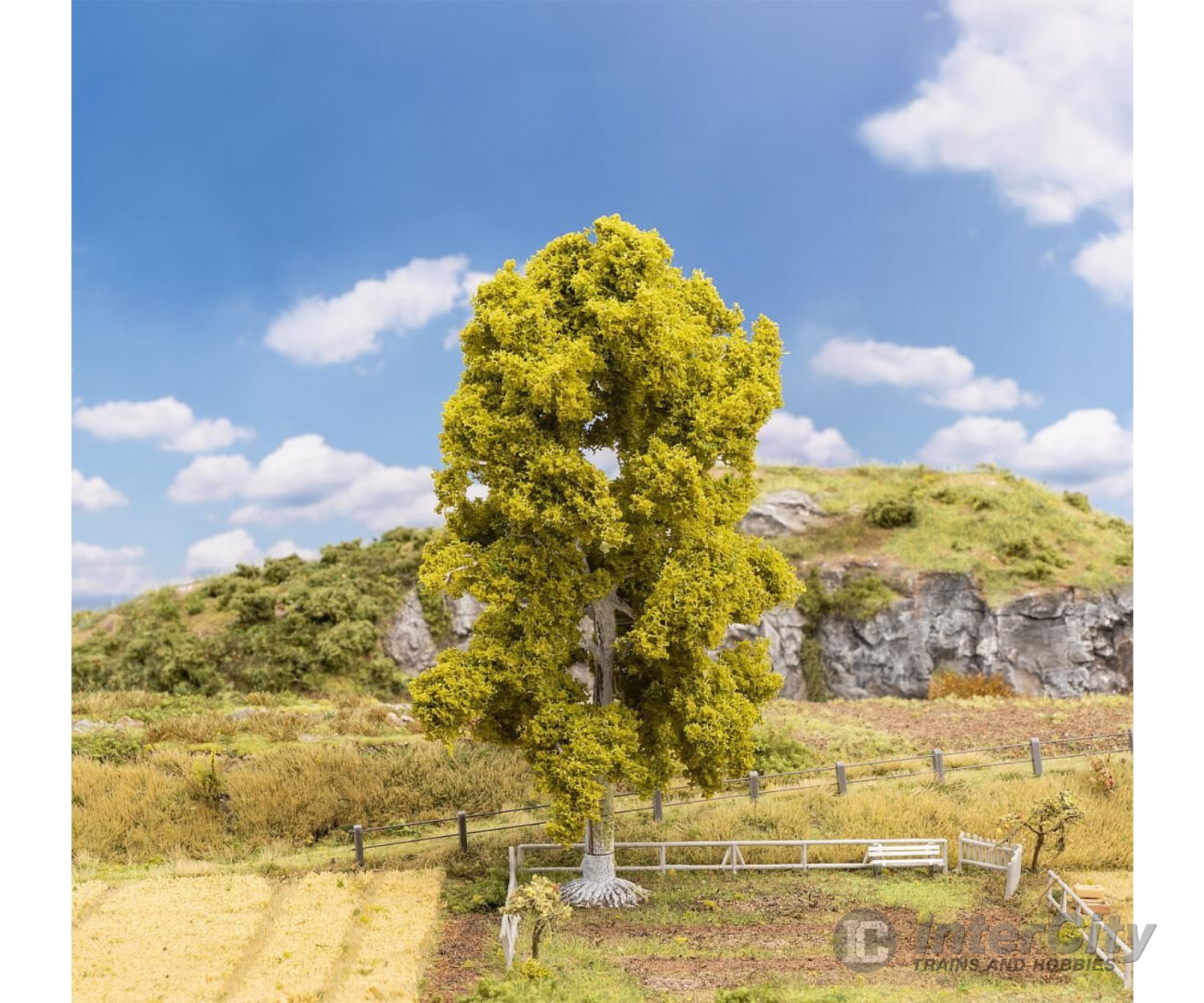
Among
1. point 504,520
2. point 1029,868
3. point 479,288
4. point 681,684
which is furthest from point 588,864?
point 479,288

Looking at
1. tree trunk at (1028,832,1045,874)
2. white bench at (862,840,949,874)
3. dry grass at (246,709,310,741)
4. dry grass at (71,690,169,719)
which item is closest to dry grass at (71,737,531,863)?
dry grass at (246,709,310,741)

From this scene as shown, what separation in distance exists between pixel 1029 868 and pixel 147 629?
2995cm

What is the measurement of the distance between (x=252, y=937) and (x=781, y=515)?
3085cm

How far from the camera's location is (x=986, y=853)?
1722 cm

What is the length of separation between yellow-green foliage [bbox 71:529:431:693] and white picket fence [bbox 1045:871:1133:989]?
2404cm

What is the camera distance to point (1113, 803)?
19656 mm

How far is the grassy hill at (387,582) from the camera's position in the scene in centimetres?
3444

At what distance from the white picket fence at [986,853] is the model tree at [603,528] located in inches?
173

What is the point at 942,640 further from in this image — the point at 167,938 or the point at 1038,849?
the point at 167,938

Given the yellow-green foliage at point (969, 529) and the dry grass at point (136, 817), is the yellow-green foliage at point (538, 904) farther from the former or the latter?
the yellow-green foliage at point (969, 529)

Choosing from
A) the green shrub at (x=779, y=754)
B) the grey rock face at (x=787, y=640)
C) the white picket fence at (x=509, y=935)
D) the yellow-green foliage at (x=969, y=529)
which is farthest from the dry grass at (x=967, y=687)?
the white picket fence at (x=509, y=935)

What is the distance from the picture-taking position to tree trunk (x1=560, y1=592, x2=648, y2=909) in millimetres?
16188

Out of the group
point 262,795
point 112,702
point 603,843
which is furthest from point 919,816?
point 112,702

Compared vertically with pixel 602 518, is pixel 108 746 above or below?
below
